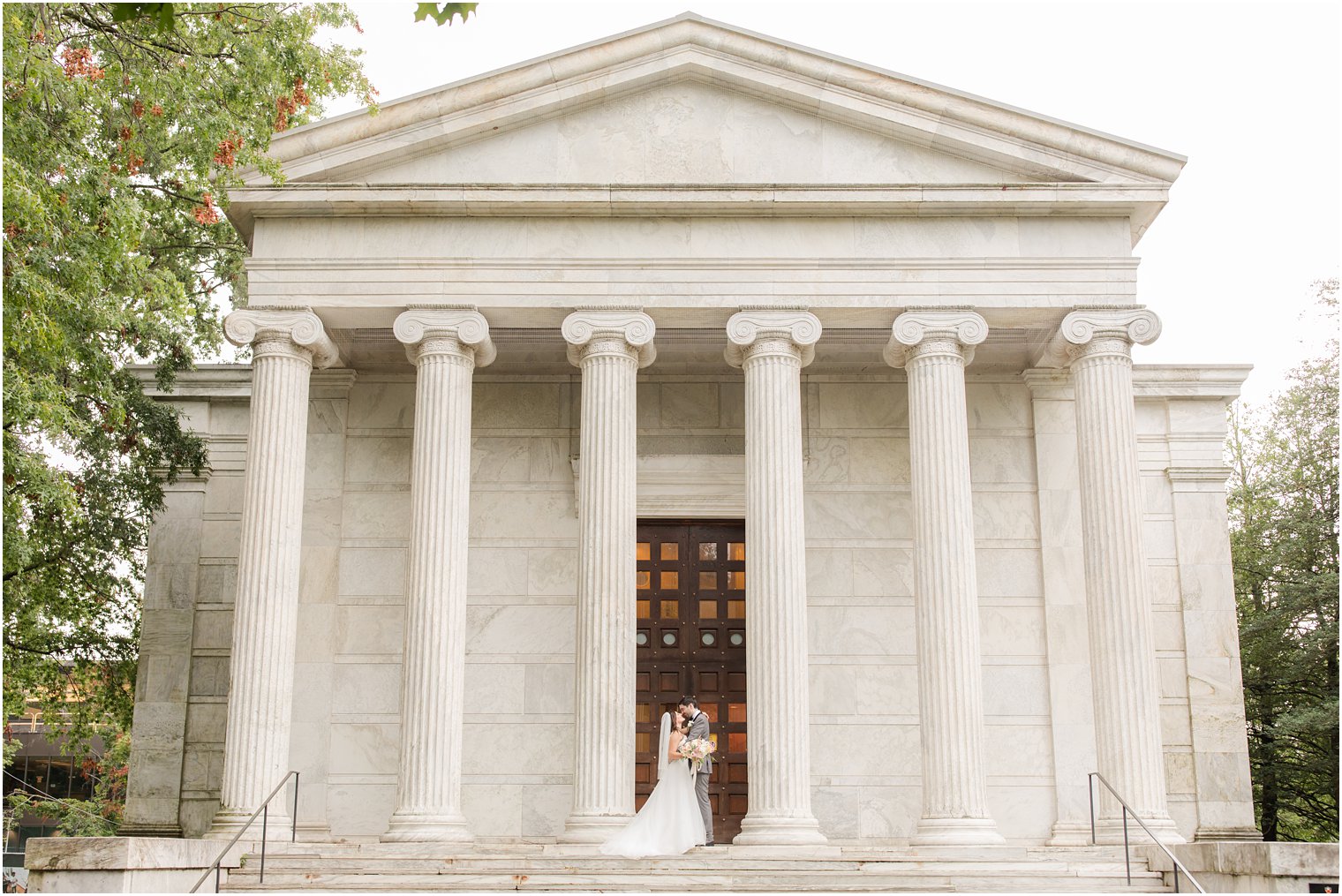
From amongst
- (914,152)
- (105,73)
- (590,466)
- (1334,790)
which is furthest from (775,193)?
(1334,790)

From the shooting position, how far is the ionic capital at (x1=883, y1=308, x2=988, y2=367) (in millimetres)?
20156

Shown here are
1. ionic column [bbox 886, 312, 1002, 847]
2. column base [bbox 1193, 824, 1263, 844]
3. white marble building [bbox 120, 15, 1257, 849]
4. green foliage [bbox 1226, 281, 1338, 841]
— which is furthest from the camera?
green foliage [bbox 1226, 281, 1338, 841]

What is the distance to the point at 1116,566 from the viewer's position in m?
19.3

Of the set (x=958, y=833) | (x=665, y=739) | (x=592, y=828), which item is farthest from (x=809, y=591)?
(x=592, y=828)

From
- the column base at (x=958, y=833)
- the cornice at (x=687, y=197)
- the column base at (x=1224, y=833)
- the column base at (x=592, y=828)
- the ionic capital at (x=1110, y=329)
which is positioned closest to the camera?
the column base at (x=958, y=833)

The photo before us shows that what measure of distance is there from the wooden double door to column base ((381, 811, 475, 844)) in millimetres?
4564

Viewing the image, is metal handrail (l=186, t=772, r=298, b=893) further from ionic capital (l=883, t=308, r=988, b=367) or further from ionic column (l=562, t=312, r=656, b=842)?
ionic capital (l=883, t=308, r=988, b=367)

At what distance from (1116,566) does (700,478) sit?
6.98 meters

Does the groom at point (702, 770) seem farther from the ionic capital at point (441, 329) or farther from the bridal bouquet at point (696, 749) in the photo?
the ionic capital at point (441, 329)

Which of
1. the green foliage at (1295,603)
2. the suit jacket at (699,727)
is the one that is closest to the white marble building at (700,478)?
the suit jacket at (699,727)


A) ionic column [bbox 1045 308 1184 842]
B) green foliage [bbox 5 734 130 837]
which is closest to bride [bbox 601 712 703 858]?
ionic column [bbox 1045 308 1184 842]

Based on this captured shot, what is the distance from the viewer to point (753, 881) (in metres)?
16.5

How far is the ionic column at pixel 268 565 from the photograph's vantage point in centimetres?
1859

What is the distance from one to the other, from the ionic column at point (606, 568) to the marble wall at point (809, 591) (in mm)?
3173
